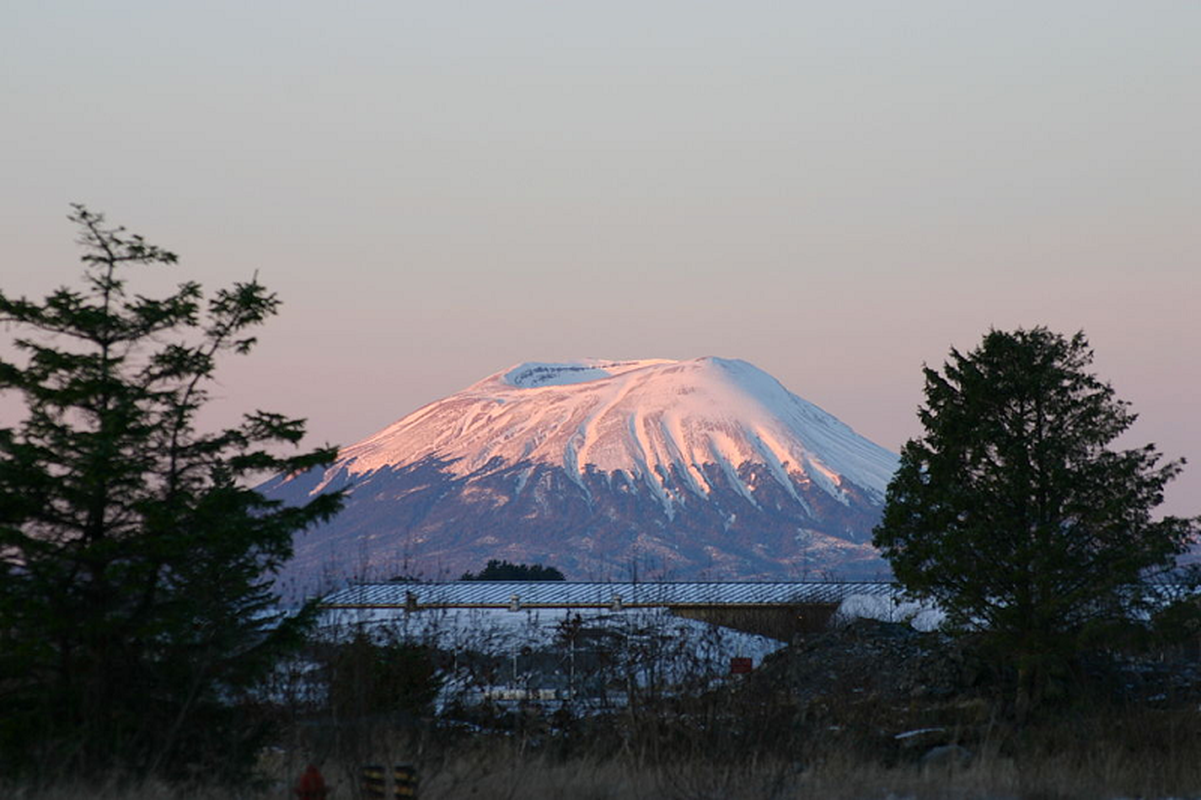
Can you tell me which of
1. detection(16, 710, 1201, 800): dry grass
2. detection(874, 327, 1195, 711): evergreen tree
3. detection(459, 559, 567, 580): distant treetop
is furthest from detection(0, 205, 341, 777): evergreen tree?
detection(459, 559, 567, 580): distant treetop

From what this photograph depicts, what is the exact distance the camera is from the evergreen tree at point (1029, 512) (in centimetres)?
3044

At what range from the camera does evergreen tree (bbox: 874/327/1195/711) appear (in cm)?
3044

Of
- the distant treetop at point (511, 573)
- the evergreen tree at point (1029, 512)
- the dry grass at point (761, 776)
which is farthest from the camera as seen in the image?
the distant treetop at point (511, 573)

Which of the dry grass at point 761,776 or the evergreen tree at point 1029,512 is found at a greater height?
the evergreen tree at point 1029,512

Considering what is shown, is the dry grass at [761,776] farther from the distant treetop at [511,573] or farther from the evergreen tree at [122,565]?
the distant treetop at [511,573]

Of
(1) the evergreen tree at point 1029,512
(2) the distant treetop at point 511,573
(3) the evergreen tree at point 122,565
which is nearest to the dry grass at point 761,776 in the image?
(3) the evergreen tree at point 122,565

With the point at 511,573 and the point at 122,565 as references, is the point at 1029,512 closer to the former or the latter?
the point at 122,565

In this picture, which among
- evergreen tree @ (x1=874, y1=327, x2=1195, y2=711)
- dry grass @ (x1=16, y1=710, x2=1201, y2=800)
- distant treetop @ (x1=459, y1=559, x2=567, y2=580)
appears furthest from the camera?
distant treetop @ (x1=459, y1=559, x2=567, y2=580)

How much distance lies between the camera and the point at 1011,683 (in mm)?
33500

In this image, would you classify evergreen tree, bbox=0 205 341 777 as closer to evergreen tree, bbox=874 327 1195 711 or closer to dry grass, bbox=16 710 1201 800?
dry grass, bbox=16 710 1201 800

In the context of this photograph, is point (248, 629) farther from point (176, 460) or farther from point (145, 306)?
point (145, 306)

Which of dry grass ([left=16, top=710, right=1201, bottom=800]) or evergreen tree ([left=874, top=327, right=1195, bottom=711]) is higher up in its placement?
evergreen tree ([left=874, top=327, right=1195, bottom=711])

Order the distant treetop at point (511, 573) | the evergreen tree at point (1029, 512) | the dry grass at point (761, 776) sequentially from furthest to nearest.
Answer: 1. the distant treetop at point (511, 573)
2. the evergreen tree at point (1029, 512)
3. the dry grass at point (761, 776)

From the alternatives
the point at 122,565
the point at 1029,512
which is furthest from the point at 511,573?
the point at 122,565
